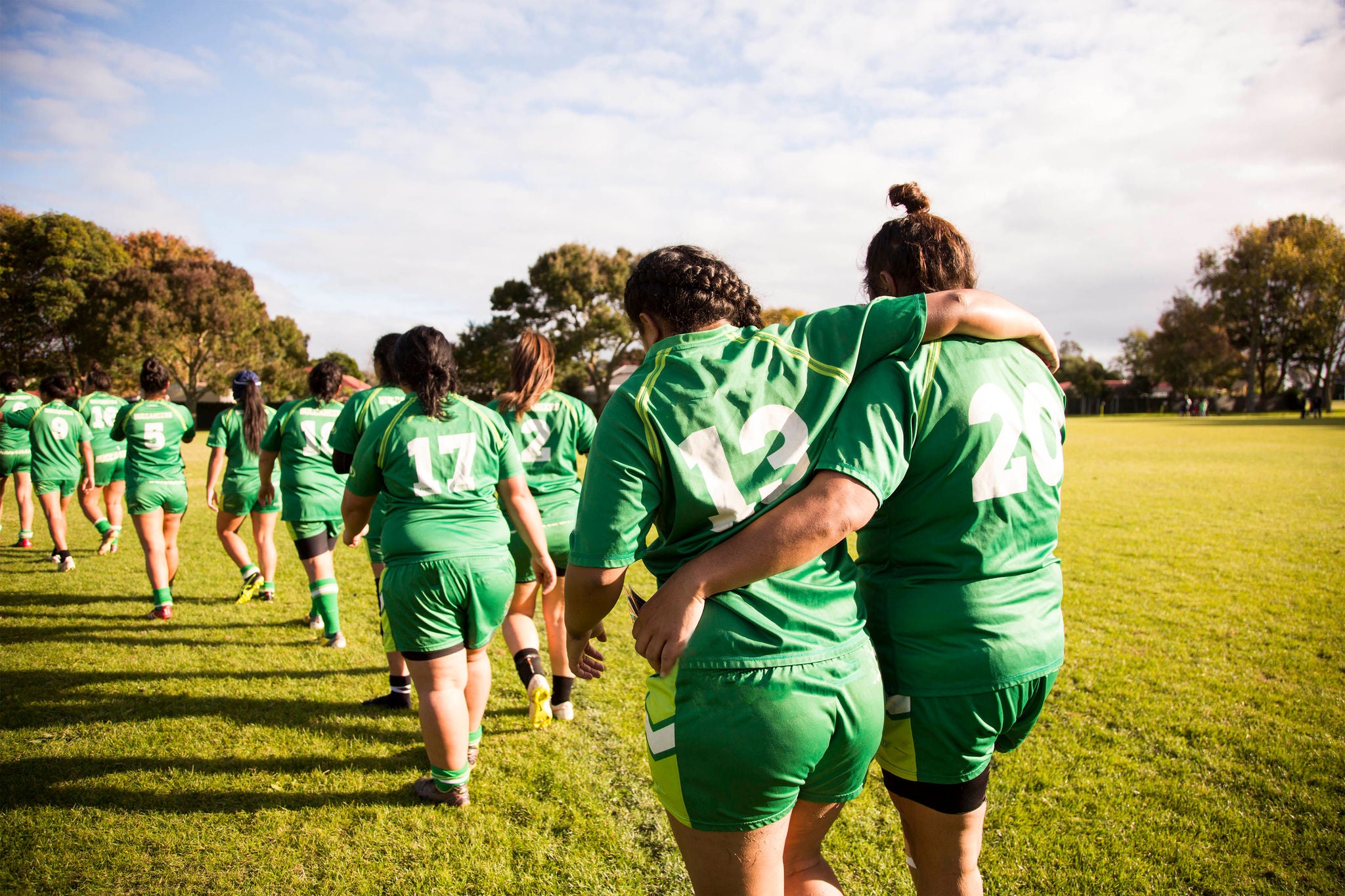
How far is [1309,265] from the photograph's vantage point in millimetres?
48812

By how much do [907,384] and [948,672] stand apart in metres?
0.76

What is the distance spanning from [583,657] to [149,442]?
6727 mm

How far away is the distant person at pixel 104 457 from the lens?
867 centimetres

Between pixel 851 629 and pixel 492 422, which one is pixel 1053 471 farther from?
pixel 492 422

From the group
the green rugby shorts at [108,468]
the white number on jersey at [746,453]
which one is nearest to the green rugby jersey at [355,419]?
the white number on jersey at [746,453]

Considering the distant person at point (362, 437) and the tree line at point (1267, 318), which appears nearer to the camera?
the distant person at point (362, 437)

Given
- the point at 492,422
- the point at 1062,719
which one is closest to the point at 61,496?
the point at 492,422

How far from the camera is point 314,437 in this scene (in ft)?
18.5

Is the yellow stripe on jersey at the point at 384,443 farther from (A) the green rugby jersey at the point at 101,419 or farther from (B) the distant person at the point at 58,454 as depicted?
(B) the distant person at the point at 58,454

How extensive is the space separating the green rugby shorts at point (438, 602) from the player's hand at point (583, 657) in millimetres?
1547

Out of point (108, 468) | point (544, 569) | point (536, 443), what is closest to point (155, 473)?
point (108, 468)

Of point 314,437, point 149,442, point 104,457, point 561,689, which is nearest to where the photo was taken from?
point 561,689

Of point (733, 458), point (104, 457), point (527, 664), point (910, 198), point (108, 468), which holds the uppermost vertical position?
point (910, 198)

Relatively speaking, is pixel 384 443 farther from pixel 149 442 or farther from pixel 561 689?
pixel 149 442
